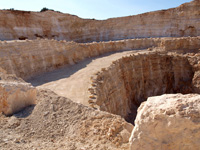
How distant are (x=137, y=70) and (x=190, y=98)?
13.1 metres

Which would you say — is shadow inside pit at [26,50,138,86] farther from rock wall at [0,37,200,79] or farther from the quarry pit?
rock wall at [0,37,200,79]

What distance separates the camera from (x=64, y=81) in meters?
9.70

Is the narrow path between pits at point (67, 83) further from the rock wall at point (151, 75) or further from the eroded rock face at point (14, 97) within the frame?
the rock wall at point (151, 75)

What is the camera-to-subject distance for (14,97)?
476 cm

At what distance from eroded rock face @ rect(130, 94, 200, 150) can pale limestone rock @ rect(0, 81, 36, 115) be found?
3.39 meters

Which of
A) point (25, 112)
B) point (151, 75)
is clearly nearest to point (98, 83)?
point (25, 112)

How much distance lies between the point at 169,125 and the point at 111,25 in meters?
24.5

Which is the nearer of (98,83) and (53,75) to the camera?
(98,83)

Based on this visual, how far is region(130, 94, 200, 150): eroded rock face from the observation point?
2.61 meters

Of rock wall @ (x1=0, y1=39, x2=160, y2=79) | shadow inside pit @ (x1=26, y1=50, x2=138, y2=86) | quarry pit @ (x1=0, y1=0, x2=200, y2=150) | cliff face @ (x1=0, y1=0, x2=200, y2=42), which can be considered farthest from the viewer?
cliff face @ (x1=0, y1=0, x2=200, y2=42)

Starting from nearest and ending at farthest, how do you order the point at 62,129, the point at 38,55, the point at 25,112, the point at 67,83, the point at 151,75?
the point at 62,129, the point at 25,112, the point at 67,83, the point at 38,55, the point at 151,75

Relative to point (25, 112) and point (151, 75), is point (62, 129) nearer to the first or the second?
point (25, 112)

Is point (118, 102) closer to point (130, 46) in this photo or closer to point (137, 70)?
point (137, 70)

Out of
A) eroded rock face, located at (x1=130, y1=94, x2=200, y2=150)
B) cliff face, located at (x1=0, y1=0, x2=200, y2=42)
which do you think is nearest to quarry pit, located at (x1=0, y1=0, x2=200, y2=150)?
eroded rock face, located at (x1=130, y1=94, x2=200, y2=150)
